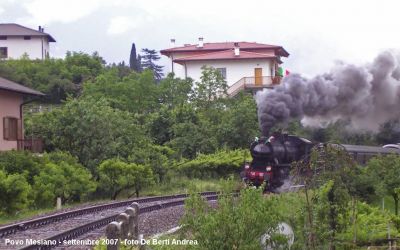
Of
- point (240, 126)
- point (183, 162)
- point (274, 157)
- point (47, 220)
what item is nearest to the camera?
point (47, 220)

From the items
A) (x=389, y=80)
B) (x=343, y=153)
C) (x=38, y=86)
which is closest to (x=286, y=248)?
(x=343, y=153)

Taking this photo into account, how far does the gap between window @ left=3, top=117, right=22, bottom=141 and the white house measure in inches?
1857

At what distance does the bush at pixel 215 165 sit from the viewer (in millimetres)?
35000

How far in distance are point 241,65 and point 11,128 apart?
105ft

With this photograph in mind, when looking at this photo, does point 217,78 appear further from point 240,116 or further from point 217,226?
point 217,226

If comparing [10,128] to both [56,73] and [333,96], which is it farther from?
[56,73]

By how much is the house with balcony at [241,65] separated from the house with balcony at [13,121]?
993 inches

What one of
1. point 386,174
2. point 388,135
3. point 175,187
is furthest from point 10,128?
point 388,135

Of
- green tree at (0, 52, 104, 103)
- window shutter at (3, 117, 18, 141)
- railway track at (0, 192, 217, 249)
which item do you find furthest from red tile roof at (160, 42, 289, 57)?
railway track at (0, 192, 217, 249)

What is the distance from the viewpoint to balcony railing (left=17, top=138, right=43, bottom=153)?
102ft

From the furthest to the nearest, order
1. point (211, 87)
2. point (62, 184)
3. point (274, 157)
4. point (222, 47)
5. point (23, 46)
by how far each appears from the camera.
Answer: point (23, 46) < point (222, 47) < point (211, 87) < point (274, 157) < point (62, 184)

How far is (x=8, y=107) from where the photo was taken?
102ft

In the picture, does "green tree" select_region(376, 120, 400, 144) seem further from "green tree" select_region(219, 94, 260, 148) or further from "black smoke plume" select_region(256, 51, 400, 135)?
"black smoke plume" select_region(256, 51, 400, 135)

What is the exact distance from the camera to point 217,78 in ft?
157
